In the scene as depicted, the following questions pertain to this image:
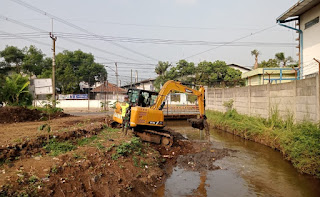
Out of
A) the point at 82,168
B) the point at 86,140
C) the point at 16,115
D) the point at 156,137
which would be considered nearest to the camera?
the point at 82,168

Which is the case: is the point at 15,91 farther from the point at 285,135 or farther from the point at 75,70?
the point at 75,70

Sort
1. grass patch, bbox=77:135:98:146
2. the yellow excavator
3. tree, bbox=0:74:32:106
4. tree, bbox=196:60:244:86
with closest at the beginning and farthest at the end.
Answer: grass patch, bbox=77:135:98:146 < the yellow excavator < tree, bbox=0:74:32:106 < tree, bbox=196:60:244:86

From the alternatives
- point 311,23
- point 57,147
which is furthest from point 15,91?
point 311,23

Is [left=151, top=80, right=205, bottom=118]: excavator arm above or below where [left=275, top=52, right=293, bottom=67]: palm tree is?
below

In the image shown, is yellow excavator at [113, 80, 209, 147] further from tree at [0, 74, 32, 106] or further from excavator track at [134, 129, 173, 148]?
tree at [0, 74, 32, 106]

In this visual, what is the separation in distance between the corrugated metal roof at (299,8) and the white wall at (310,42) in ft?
0.91

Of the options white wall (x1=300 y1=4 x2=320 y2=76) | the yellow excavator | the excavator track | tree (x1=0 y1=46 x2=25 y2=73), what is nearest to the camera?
the yellow excavator

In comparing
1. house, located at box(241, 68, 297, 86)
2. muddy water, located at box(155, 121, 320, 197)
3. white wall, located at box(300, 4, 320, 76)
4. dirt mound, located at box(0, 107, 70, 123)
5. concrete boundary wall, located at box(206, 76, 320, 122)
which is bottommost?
muddy water, located at box(155, 121, 320, 197)

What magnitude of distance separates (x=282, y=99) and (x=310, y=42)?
5.41m

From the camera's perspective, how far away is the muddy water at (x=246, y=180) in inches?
275

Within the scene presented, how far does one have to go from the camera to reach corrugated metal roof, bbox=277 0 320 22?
14.0 meters

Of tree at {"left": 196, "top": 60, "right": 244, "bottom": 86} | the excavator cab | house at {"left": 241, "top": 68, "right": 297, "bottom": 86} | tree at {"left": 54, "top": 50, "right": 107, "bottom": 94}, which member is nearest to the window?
house at {"left": 241, "top": 68, "right": 297, "bottom": 86}

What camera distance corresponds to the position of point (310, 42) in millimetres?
15250

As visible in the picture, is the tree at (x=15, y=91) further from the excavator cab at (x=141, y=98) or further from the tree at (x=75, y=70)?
the tree at (x=75, y=70)
